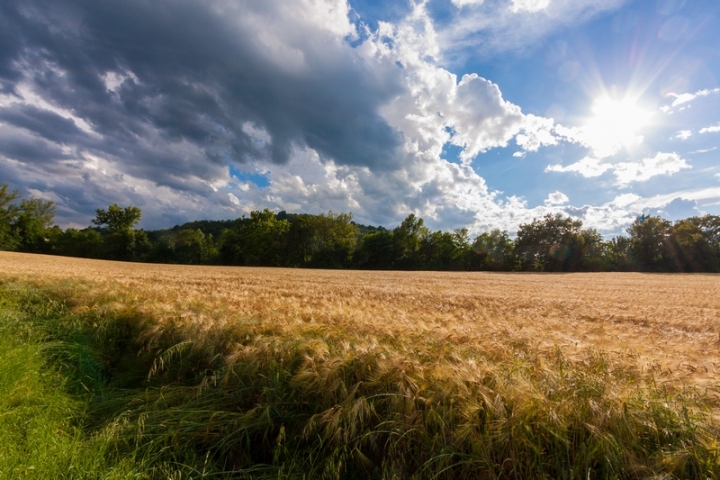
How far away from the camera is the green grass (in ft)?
7.68

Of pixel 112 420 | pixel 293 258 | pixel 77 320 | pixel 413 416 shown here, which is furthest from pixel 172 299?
pixel 293 258

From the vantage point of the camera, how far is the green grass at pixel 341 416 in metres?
2.34

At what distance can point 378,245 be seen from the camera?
73.4 meters

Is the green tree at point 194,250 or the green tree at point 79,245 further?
the green tree at point 79,245

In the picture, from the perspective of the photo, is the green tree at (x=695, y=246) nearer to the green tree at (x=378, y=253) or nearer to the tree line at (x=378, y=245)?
the tree line at (x=378, y=245)

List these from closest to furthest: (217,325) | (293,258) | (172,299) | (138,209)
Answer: (217,325)
(172,299)
(293,258)
(138,209)

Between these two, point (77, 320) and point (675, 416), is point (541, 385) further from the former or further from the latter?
point (77, 320)

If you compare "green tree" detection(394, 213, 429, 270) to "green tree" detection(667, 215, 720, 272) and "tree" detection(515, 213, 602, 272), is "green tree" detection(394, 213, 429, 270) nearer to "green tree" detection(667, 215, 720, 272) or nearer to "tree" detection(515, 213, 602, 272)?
"tree" detection(515, 213, 602, 272)

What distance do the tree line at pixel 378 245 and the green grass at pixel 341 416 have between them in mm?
66759

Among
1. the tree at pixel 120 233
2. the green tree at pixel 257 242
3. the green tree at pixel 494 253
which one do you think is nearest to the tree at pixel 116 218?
the tree at pixel 120 233

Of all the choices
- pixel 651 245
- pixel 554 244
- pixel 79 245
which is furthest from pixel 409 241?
pixel 79 245

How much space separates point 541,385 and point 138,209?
10802 centimetres

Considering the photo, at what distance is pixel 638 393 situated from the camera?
2.76 meters

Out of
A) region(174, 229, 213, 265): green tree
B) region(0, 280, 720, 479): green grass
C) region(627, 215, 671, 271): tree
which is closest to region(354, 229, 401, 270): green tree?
region(174, 229, 213, 265): green tree
